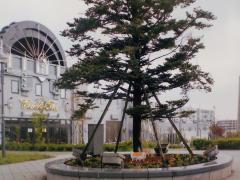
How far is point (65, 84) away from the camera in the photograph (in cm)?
1483

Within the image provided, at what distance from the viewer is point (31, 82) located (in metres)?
43.0

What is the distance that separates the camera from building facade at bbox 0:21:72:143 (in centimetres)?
4084

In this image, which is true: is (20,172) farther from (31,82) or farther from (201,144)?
(31,82)

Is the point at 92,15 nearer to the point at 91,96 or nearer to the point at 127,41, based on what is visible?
the point at 127,41

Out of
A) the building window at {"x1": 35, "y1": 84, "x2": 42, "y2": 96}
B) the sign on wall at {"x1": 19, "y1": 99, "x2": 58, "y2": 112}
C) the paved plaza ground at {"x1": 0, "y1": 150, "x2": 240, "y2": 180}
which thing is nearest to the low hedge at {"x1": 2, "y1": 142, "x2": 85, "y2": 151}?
the sign on wall at {"x1": 19, "y1": 99, "x2": 58, "y2": 112}

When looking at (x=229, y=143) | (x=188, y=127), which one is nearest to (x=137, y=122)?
(x=229, y=143)

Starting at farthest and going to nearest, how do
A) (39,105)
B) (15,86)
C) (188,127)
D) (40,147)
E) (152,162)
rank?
(188,127) < (39,105) < (15,86) < (40,147) < (152,162)

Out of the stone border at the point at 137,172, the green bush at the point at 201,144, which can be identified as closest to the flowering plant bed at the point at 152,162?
the stone border at the point at 137,172

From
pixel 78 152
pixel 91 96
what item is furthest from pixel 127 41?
pixel 78 152

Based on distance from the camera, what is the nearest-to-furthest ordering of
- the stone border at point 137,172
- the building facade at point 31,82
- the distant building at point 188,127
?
1. the stone border at point 137,172
2. the building facade at point 31,82
3. the distant building at point 188,127

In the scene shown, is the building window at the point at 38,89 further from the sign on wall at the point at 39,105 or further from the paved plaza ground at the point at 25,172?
the paved plaza ground at the point at 25,172

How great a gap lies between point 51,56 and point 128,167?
3656 cm

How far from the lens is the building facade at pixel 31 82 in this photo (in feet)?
134

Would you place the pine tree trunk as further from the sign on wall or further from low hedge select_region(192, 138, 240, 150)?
the sign on wall
